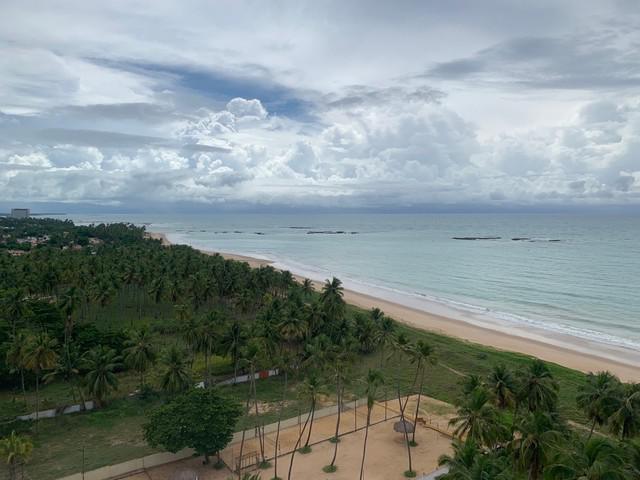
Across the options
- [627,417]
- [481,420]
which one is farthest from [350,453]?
[627,417]

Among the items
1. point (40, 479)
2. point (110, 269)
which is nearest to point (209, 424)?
point (40, 479)

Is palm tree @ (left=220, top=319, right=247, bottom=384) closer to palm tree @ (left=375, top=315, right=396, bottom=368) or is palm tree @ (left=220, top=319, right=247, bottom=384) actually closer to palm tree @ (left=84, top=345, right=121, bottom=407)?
palm tree @ (left=84, top=345, right=121, bottom=407)

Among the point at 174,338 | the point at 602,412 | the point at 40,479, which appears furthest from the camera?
the point at 174,338

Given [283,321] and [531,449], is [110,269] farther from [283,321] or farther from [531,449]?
[531,449]

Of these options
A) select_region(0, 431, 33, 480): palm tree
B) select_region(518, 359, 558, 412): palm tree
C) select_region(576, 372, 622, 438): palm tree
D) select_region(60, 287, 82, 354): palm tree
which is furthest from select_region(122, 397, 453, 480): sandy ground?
select_region(60, 287, 82, 354): palm tree

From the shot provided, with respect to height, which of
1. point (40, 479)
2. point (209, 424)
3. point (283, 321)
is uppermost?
point (283, 321)

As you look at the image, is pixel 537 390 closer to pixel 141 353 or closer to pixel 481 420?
pixel 481 420

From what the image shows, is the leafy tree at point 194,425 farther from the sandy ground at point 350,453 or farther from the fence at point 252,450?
the sandy ground at point 350,453
